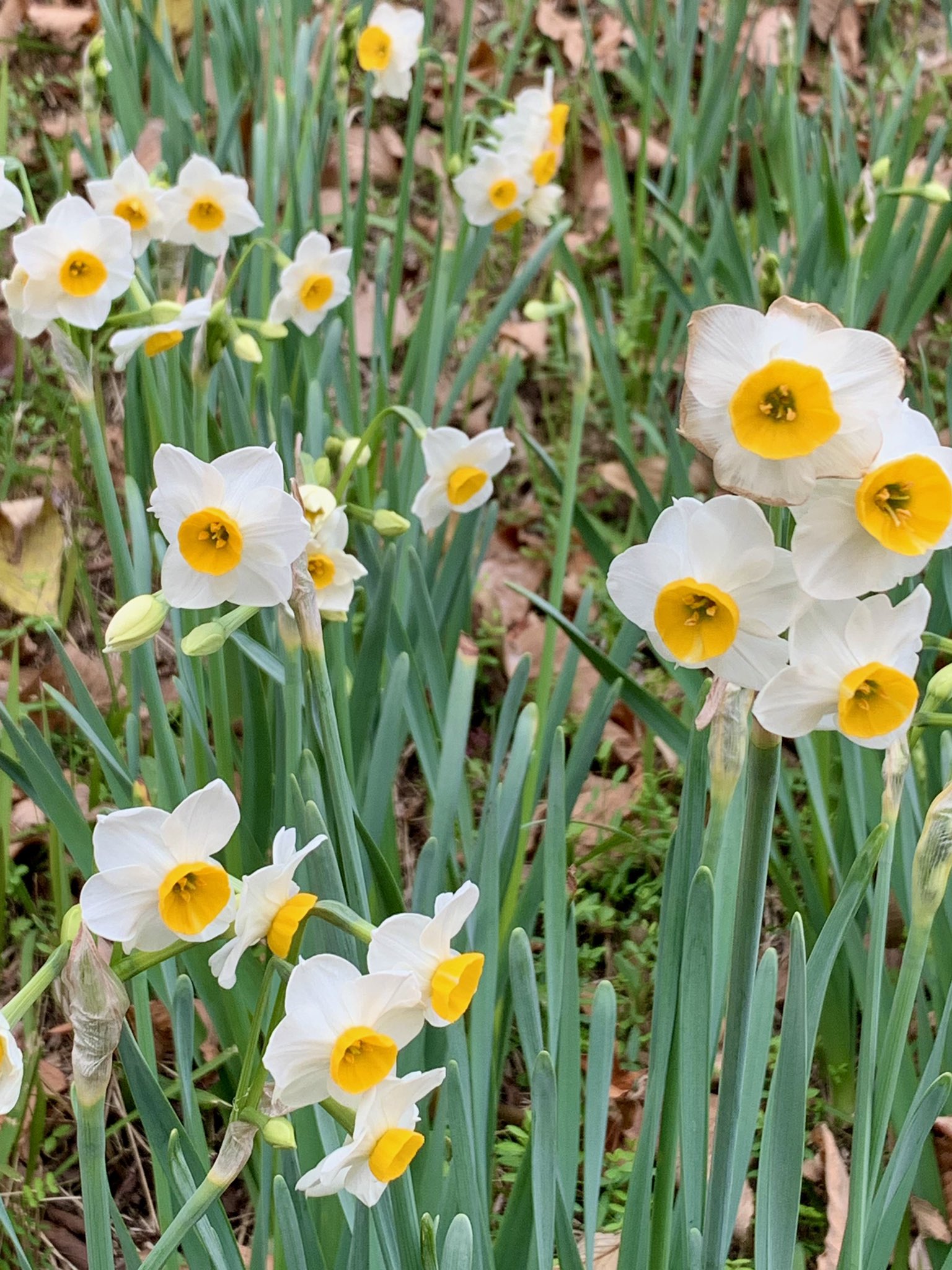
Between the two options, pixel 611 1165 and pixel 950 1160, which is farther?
pixel 611 1165

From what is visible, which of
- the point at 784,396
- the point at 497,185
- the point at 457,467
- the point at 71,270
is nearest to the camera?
the point at 784,396

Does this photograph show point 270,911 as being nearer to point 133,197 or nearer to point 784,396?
point 784,396

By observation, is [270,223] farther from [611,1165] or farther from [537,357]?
[611,1165]

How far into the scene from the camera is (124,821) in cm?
69

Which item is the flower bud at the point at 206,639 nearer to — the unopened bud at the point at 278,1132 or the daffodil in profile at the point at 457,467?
the unopened bud at the point at 278,1132

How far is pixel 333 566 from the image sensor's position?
43.9 inches

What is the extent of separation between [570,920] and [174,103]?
1758 millimetres

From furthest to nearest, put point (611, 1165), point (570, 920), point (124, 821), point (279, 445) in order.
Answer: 1. point (279, 445)
2. point (611, 1165)
3. point (570, 920)
4. point (124, 821)

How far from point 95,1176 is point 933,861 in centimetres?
53

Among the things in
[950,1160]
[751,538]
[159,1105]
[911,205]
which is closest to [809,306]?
[751,538]

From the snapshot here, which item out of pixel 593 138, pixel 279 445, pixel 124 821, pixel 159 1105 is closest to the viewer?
pixel 124 821

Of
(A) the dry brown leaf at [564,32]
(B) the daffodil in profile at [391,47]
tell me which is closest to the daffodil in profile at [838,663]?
(B) the daffodil in profile at [391,47]

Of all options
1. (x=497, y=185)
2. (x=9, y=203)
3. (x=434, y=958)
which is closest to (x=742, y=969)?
(x=434, y=958)

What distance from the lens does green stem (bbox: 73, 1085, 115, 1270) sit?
0.64m
